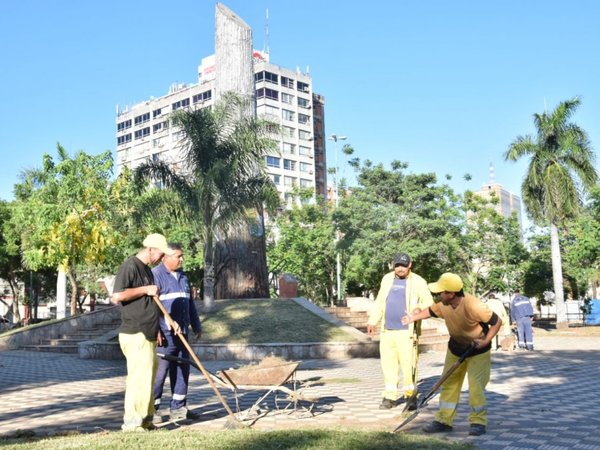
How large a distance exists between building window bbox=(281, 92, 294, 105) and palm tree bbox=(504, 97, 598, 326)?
6453cm

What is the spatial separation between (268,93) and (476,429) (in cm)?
8841

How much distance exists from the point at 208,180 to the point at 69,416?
1069cm

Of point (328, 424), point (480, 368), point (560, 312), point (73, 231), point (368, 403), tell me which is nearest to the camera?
point (480, 368)

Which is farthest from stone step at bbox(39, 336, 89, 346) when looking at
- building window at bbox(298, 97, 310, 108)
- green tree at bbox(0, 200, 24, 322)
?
building window at bbox(298, 97, 310, 108)

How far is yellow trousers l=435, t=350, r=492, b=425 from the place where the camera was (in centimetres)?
608

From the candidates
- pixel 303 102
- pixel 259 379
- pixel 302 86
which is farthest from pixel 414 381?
pixel 302 86

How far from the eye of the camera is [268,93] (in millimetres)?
92000

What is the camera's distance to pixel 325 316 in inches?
721

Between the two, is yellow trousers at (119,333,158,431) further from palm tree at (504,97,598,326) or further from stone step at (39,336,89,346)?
palm tree at (504,97,598,326)

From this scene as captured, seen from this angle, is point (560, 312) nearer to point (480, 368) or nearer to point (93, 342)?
point (93, 342)

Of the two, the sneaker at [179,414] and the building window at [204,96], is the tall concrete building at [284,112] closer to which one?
the building window at [204,96]

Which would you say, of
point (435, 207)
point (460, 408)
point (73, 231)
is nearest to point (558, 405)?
point (460, 408)

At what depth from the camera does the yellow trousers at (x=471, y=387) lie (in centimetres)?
608

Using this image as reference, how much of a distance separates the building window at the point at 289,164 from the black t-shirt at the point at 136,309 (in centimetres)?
8764
